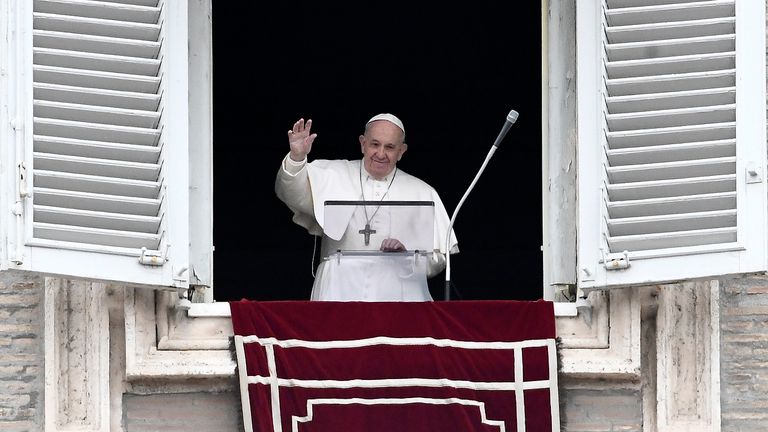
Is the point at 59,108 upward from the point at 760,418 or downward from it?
upward

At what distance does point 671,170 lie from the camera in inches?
358

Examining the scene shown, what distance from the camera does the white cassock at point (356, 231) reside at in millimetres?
9734

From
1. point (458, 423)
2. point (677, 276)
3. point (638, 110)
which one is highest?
point (638, 110)

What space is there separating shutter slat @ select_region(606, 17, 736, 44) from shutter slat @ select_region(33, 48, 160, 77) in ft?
5.81

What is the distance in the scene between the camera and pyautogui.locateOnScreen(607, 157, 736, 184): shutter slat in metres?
9.02

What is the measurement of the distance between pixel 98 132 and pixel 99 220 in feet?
1.12

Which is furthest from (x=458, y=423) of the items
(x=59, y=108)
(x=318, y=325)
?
(x=59, y=108)

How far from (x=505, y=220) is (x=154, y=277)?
5167 millimetres

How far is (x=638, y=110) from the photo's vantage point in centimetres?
913

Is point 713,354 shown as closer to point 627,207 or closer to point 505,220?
point 627,207

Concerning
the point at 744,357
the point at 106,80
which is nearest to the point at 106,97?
the point at 106,80

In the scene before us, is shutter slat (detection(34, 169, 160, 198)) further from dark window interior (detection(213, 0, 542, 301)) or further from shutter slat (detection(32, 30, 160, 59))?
dark window interior (detection(213, 0, 542, 301))

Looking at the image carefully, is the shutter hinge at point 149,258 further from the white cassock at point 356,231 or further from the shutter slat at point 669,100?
the shutter slat at point 669,100

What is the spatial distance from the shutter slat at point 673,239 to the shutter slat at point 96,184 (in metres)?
1.76
